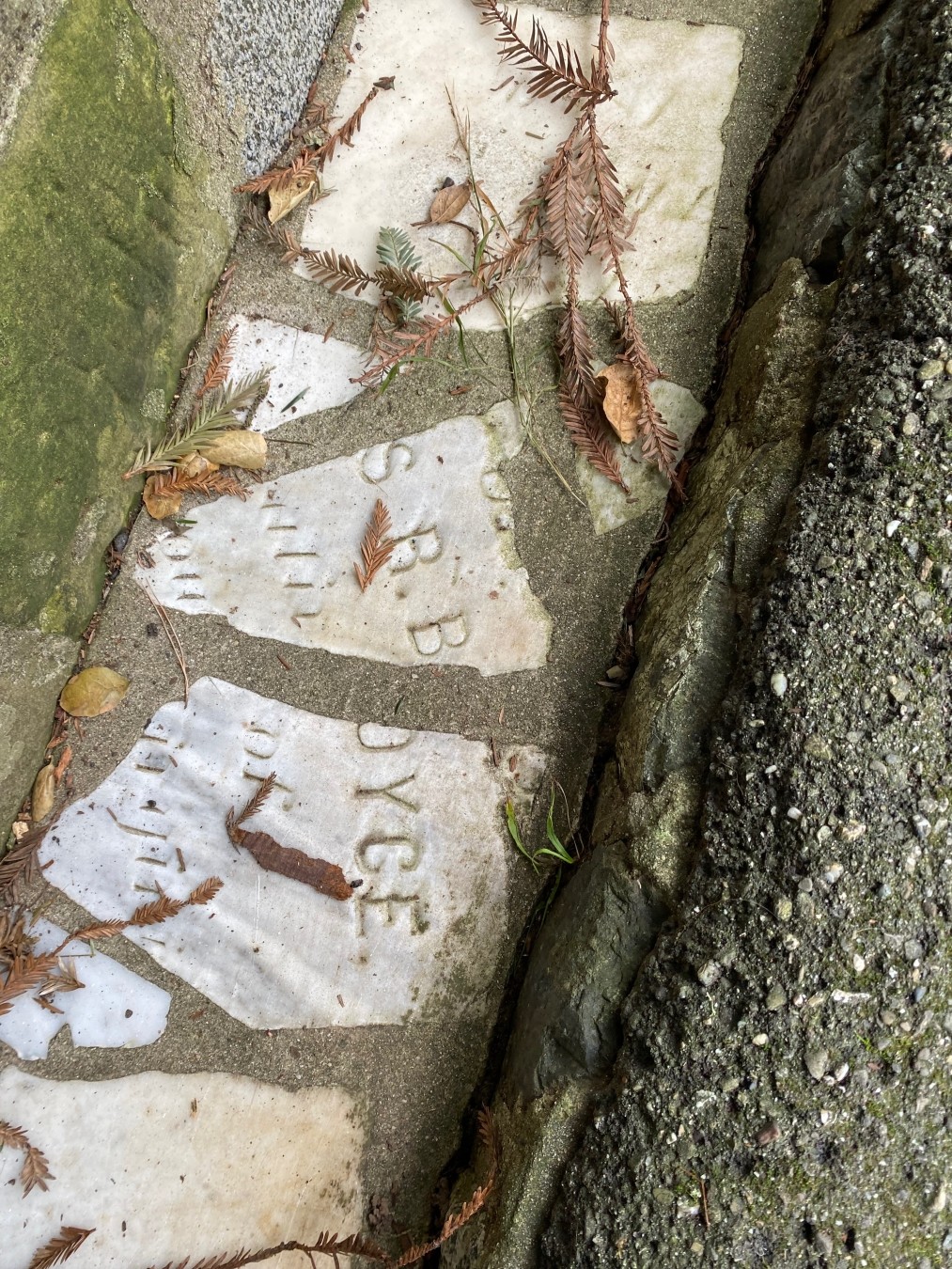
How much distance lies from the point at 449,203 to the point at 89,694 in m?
1.34

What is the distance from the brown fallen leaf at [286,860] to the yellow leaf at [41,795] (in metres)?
0.36

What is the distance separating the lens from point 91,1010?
1699 mm

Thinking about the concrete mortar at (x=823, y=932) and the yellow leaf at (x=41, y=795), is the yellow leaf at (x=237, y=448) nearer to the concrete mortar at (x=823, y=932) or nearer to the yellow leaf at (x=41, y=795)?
the yellow leaf at (x=41, y=795)

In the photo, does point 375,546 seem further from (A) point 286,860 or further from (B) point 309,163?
(B) point 309,163

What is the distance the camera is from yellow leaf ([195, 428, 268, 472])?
192 cm

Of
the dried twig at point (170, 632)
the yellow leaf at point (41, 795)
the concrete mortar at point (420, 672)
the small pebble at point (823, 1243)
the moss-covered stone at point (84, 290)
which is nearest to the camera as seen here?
the small pebble at point (823, 1243)

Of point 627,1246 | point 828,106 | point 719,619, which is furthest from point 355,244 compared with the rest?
point 627,1246

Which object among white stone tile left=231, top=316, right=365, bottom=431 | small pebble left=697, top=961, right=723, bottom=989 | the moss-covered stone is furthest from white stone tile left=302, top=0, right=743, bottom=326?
small pebble left=697, top=961, right=723, bottom=989

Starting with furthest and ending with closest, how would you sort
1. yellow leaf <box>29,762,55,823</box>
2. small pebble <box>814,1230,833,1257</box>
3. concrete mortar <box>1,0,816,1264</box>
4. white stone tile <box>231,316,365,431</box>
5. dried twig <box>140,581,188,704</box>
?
white stone tile <box>231,316,365,431</box>, dried twig <box>140,581,188,704</box>, yellow leaf <box>29,762,55,823</box>, concrete mortar <box>1,0,816,1264</box>, small pebble <box>814,1230,833,1257</box>

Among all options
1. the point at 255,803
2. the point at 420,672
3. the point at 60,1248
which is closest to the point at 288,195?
the point at 420,672

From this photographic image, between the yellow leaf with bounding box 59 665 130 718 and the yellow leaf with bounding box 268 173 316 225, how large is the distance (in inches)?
43.5

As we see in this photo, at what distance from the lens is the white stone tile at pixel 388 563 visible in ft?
6.06

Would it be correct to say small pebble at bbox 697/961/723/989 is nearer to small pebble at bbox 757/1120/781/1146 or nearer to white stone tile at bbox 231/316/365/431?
small pebble at bbox 757/1120/781/1146

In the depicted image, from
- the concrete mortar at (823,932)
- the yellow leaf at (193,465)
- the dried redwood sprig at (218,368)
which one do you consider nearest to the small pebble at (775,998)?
the concrete mortar at (823,932)
